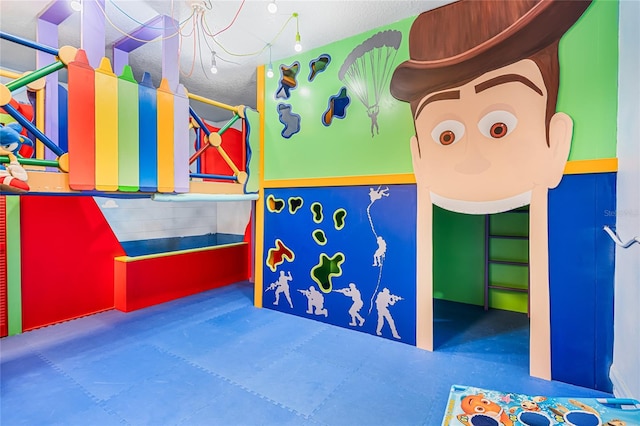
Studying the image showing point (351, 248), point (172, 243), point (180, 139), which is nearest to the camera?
point (180, 139)

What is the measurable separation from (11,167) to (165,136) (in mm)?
1313

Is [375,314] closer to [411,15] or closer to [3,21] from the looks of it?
[411,15]

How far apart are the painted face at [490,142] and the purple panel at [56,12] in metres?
3.74

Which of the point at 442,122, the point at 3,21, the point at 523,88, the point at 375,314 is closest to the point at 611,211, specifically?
the point at 523,88

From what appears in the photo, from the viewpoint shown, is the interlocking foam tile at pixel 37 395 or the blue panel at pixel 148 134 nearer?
the interlocking foam tile at pixel 37 395

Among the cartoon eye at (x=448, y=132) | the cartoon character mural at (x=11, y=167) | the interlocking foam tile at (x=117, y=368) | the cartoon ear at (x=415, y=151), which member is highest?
the cartoon eye at (x=448, y=132)

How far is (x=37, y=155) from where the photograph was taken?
3.54 metres

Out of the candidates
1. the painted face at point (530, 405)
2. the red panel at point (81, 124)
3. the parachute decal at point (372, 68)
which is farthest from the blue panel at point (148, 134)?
the painted face at point (530, 405)

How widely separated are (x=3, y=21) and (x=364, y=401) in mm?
5365

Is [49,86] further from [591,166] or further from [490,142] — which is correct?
[591,166]

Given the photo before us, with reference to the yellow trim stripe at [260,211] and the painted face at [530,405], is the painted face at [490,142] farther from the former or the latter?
the yellow trim stripe at [260,211]

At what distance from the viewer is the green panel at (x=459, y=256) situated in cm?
505

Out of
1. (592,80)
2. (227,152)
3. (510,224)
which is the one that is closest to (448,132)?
(592,80)

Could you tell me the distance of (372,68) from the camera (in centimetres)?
380
